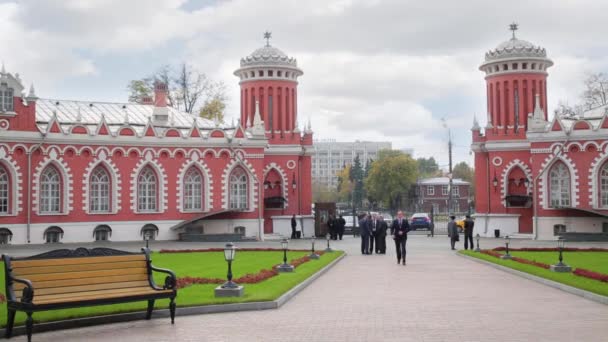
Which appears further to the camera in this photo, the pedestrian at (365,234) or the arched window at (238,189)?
the arched window at (238,189)

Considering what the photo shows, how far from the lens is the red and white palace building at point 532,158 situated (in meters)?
41.9

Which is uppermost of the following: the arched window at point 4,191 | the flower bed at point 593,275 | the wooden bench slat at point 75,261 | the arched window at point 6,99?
the arched window at point 6,99

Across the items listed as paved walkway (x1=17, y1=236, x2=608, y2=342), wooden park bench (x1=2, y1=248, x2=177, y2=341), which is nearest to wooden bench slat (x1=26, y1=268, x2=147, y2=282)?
wooden park bench (x1=2, y1=248, x2=177, y2=341)

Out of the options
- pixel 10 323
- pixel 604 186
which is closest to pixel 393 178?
pixel 604 186

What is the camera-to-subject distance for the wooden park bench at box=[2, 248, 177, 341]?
443 inches

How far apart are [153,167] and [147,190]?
4.52 ft

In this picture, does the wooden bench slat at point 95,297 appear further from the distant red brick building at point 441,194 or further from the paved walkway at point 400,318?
the distant red brick building at point 441,194

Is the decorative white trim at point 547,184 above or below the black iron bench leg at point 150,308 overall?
above

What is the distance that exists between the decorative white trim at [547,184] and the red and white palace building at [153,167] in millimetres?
14859

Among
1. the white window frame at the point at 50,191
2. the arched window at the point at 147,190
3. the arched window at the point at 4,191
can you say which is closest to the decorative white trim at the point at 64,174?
the white window frame at the point at 50,191

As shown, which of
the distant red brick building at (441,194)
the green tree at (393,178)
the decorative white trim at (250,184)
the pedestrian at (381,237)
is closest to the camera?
the pedestrian at (381,237)

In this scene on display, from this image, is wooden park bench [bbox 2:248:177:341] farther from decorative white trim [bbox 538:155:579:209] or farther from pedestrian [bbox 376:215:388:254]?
decorative white trim [bbox 538:155:579:209]

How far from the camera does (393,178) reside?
88250mm

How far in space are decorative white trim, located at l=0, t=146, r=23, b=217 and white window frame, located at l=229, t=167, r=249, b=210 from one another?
1216 cm
